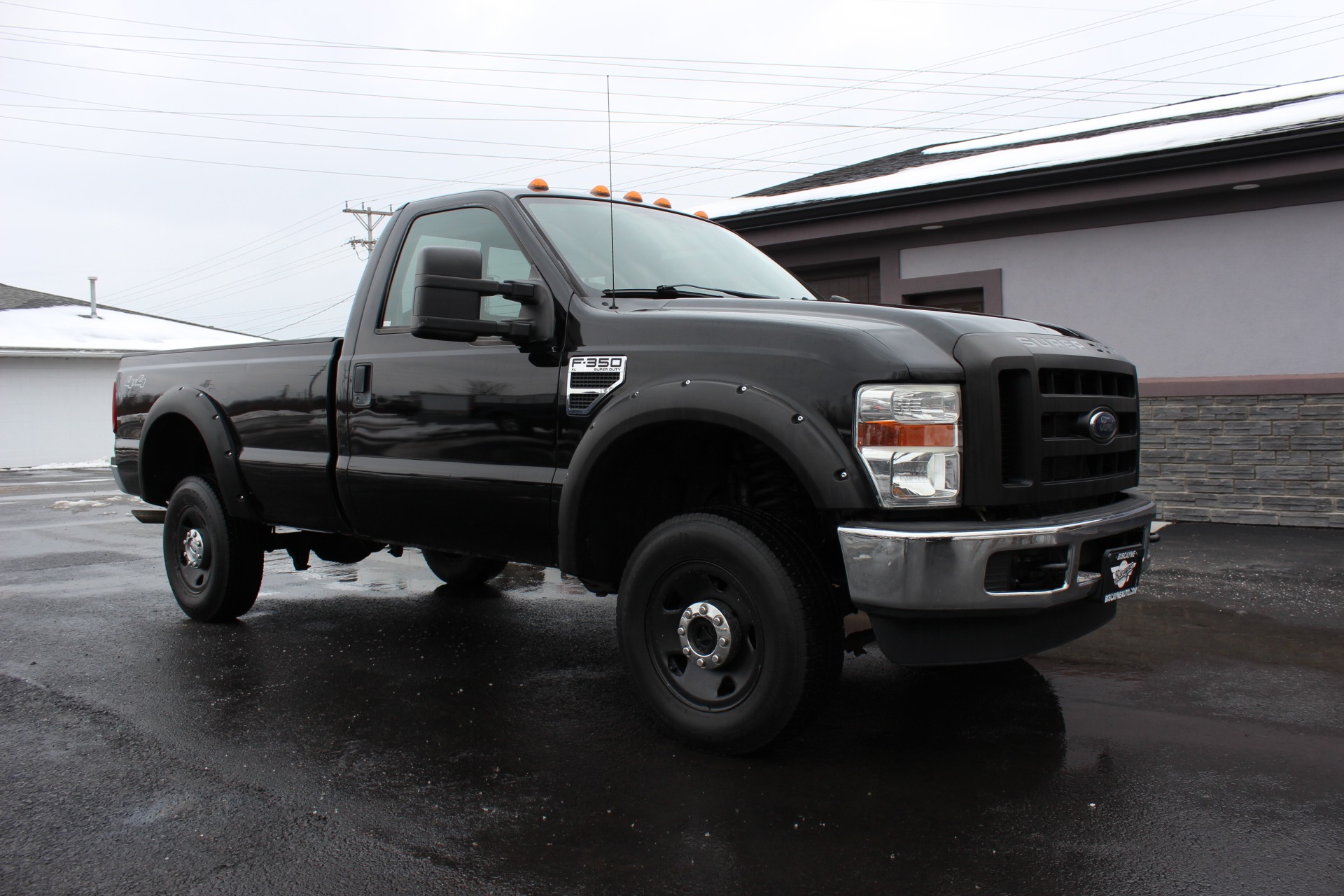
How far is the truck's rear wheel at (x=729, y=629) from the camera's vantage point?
3299 millimetres

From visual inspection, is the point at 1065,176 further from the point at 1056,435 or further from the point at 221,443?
the point at 221,443

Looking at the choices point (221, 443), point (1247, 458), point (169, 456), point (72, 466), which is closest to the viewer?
point (221, 443)

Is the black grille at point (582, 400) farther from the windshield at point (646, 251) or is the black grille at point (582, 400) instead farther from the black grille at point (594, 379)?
the windshield at point (646, 251)

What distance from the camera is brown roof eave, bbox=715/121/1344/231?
845 centimetres

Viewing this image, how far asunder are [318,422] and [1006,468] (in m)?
3.29

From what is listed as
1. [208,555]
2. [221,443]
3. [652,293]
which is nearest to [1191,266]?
[652,293]

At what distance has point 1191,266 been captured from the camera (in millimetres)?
9531

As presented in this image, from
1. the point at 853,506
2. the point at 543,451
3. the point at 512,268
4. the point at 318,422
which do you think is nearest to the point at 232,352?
the point at 318,422

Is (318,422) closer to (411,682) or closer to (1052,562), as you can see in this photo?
(411,682)

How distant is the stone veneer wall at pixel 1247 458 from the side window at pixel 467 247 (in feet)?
23.0

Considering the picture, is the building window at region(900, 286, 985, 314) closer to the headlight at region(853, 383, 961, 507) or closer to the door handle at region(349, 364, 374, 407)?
the door handle at region(349, 364, 374, 407)

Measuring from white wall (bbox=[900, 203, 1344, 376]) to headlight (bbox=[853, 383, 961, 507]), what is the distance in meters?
7.55

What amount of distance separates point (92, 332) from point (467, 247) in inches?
1272

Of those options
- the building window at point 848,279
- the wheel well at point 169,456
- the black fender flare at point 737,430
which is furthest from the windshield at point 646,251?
the building window at point 848,279
